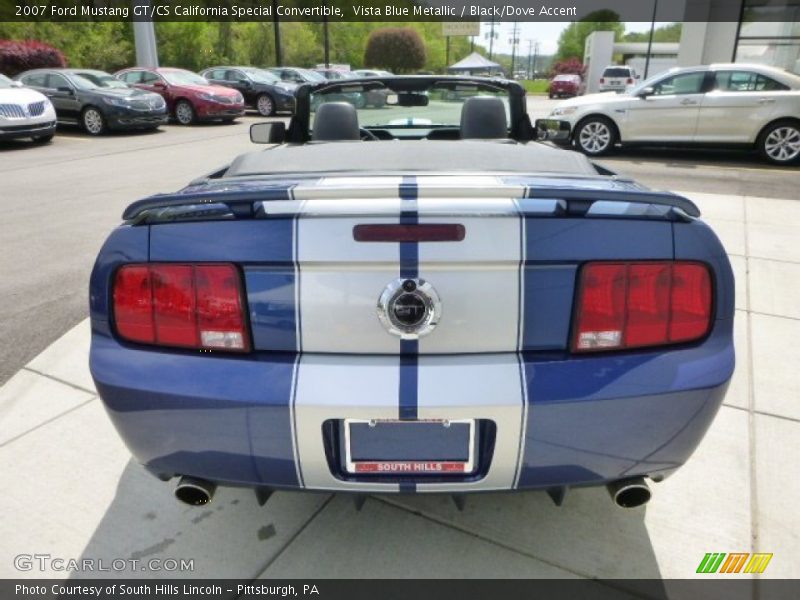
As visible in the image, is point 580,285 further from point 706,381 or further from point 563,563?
point 563,563

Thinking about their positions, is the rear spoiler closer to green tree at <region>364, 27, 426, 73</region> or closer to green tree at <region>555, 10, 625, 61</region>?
green tree at <region>364, 27, 426, 73</region>

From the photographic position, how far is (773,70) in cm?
974

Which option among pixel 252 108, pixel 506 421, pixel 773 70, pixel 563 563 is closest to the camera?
pixel 506 421

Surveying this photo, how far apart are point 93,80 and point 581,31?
298ft

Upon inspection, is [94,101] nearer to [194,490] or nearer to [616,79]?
[194,490]

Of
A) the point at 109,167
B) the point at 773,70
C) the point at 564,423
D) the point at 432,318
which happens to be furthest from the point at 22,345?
the point at 773,70

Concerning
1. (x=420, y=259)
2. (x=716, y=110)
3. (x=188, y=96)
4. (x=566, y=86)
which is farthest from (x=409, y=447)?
(x=566, y=86)

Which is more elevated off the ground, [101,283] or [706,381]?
[101,283]

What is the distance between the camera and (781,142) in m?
9.82

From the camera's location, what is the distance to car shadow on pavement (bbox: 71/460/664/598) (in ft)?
6.46

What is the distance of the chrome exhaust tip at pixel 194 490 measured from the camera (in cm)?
174

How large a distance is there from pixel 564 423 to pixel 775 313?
324 cm

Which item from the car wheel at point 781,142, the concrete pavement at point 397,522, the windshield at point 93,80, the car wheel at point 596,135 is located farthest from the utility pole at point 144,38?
the concrete pavement at point 397,522

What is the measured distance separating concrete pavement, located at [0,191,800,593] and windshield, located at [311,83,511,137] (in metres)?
2.22
